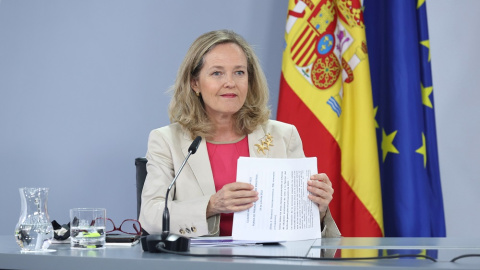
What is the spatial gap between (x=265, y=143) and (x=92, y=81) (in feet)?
4.75

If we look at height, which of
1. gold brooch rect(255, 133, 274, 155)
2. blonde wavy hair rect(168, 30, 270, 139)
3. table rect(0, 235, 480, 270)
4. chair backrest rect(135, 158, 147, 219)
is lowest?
table rect(0, 235, 480, 270)

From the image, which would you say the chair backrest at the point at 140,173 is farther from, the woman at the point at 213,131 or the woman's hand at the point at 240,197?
the woman's hand at the point at 240,197

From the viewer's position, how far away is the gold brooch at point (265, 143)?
7.92ft

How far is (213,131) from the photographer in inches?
98.0

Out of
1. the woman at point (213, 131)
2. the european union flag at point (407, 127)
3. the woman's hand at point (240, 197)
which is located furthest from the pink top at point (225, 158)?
the european union flag at point (407, 127)

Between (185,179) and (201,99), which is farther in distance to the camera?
(201,99)

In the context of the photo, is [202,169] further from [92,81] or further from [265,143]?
[92,81]

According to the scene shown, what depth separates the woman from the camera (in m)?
2.24

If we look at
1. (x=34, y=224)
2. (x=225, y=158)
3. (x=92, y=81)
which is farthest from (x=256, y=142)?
(x=92, y=81)

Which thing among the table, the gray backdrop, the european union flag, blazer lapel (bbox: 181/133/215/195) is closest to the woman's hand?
the table

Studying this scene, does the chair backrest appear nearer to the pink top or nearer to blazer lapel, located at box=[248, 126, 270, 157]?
the pink top

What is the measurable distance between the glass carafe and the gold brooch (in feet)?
3.17

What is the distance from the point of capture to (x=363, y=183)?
9.41ft

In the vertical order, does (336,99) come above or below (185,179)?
above
